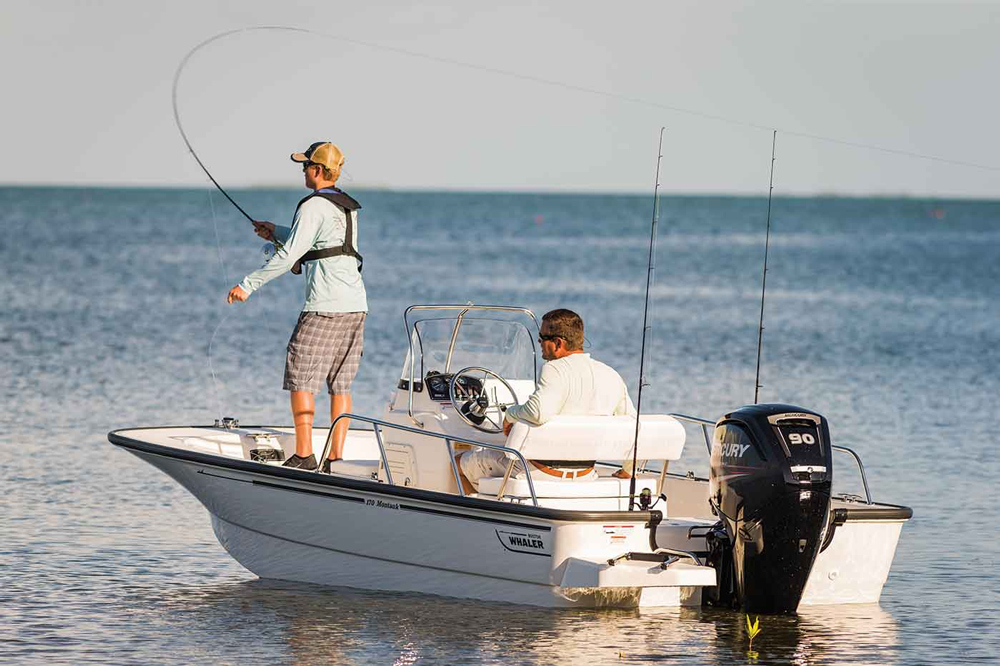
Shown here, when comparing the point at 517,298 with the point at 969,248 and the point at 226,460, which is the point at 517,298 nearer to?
the point at 226,460

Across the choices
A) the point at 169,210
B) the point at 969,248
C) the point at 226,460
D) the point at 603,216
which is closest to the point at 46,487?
the point at 226,460

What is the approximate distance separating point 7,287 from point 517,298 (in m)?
9.86

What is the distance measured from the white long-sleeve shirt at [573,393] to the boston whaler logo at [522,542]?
54 cm

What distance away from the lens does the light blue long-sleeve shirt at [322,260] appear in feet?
28.6

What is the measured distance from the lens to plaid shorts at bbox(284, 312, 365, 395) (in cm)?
884

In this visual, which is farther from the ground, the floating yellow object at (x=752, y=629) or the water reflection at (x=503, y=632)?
the floating yellow object at (x=752, y=629)

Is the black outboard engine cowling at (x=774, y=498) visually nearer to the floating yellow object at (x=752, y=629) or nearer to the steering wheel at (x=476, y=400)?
the floating yellow object at (x=752, y=629)

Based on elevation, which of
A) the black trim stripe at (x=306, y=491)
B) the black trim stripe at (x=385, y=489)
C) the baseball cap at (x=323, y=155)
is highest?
the baseball cap at (x=323, y=155)

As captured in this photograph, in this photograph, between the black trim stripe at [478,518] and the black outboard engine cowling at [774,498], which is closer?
the black outboard engine cowling at [774,498]

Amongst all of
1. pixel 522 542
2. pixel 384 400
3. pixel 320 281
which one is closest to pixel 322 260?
pixel 320 281

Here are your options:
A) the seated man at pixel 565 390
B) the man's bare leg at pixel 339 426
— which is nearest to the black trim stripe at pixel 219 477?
the man's bare leg at pixel 339 426

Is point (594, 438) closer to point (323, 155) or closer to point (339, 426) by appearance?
point (339, 426)

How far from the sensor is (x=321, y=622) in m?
8.13

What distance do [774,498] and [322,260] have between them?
2.80 m
